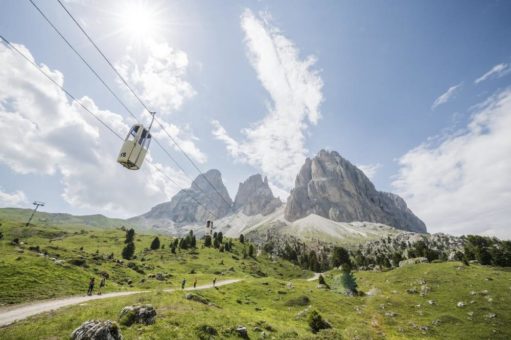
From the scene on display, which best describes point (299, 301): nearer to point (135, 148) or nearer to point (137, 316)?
point (137, 316)

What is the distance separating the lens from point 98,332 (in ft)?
51.0

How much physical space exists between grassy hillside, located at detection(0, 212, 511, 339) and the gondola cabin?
43.8 ft

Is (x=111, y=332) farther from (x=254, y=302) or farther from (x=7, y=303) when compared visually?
(x=254, y=302)

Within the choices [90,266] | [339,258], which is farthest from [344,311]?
[339,258]

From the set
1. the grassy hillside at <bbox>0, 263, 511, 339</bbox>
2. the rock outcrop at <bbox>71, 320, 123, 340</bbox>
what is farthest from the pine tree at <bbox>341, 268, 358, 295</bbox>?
the rock outcrop at <bbox>71, 320, 123, 340</bbox>

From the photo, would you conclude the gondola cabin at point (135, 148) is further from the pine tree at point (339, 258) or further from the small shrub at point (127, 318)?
the pine tree at point (339, 258)

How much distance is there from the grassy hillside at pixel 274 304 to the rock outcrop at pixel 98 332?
263 cm

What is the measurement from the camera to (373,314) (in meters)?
51.6

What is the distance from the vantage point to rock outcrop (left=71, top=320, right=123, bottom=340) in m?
15.4

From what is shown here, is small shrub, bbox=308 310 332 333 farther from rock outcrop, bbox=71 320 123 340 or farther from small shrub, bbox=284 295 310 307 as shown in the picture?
rock outcrop, bbox=71 320 123 340

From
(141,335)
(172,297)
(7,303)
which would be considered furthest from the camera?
(172,297)

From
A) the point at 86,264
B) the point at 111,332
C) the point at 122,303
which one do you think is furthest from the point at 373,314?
the point at 86,264

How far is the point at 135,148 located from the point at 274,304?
42674 mm

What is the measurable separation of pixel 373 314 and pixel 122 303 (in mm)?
48523
